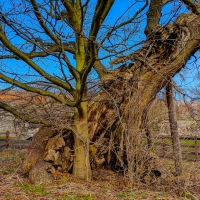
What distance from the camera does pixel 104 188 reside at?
4.81 meters

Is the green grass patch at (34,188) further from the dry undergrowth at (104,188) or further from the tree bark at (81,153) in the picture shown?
the tree bark at (81,153)

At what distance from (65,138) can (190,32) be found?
160 inches

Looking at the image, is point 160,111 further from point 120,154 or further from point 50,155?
point 50,155

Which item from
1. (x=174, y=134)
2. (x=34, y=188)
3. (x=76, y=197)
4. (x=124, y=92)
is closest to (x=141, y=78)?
(x=124, y=92)

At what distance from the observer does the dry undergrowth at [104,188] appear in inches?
166

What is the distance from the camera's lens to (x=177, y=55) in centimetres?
619

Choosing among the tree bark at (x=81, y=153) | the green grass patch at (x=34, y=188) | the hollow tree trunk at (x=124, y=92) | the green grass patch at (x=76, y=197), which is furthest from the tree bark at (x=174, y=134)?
the green grass patch at (x=34, y=188)

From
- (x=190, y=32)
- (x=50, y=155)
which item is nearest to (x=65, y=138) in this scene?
(x=50, y=155)

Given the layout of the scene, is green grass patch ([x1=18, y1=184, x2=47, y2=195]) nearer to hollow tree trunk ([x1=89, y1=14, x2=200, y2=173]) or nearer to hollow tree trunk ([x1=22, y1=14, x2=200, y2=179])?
hollow tree trunk ([x1=22, y1=14, x2=200, y2=179])

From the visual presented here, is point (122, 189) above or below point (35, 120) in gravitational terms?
below

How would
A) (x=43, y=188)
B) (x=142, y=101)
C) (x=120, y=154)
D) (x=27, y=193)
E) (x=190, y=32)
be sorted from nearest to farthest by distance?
1. (x=27, y=193)
2. (x=43, y=188)
3. (x=120, y=154)
4. (x=142, y=101)
5. (x=190, y=32)

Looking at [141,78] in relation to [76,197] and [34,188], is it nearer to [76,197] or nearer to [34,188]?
[76,197]

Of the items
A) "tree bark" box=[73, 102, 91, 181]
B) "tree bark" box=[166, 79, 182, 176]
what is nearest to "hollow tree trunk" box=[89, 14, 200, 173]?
"tree bark" box=[166, 79, 182, 176]

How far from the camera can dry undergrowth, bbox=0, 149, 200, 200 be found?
13.8 feet
